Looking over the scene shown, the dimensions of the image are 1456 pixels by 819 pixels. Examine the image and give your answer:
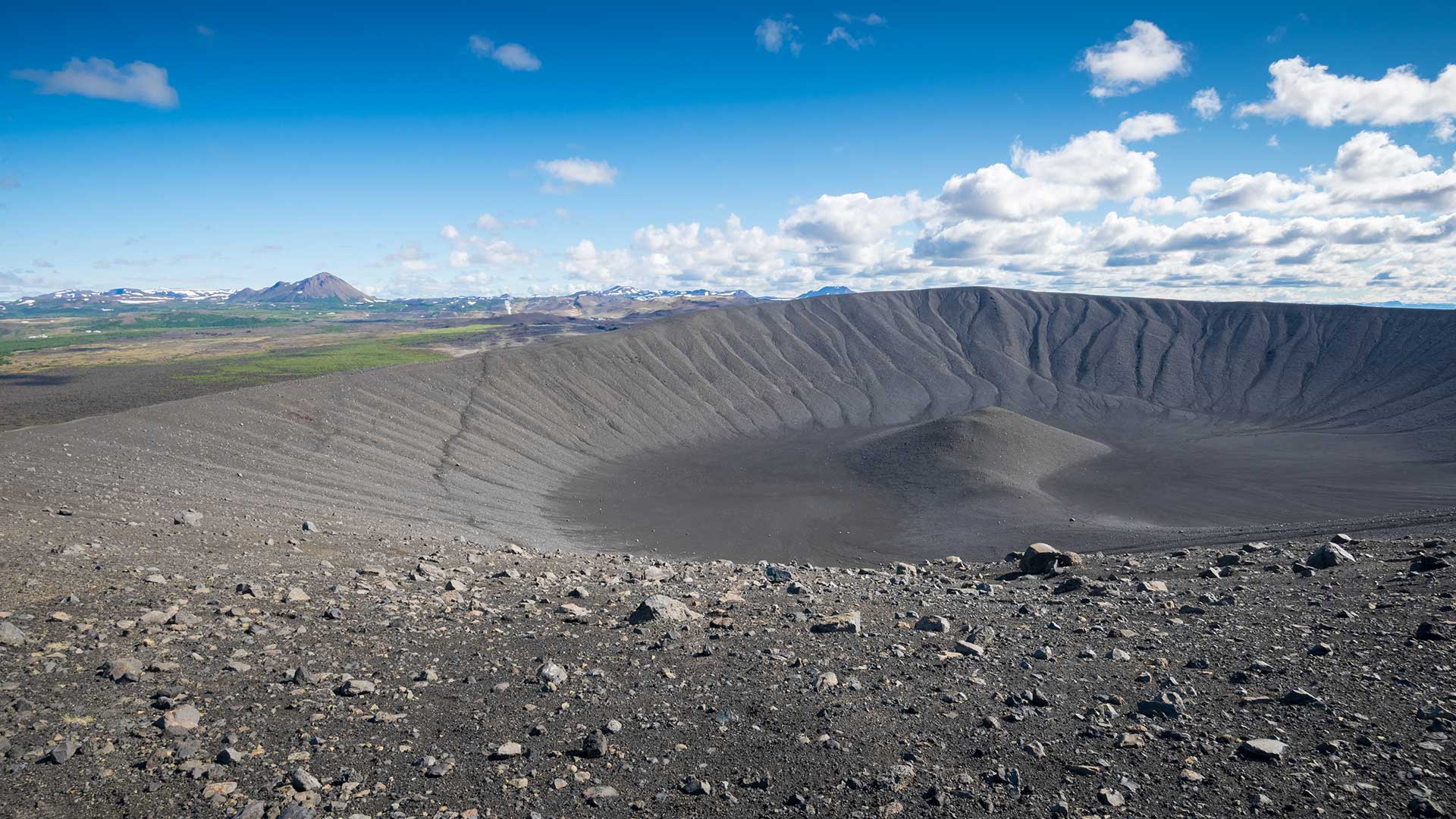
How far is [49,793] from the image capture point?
572 cm

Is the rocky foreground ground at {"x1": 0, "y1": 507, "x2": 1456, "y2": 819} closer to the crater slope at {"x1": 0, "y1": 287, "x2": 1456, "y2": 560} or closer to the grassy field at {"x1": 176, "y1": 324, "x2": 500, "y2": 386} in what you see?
the crater slope at {"x1": 0, "y1": 287, "x2": 1456, "y2": 560}

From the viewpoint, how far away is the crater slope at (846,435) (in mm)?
30109

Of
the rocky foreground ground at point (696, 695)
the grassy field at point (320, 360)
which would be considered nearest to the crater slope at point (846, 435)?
the rocky foreground ground at point (696, 695)

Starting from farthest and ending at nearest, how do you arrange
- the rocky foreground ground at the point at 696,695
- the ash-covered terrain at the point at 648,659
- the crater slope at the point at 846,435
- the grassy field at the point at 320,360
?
the grassy field at the point at 320,360, the crater slope at the point at 846,435, the ash-covered terrain at the point at 648,659, the rocky foreground ground at the point at 696,695

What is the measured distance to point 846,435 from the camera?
64.9 metres

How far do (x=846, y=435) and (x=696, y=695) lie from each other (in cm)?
5779

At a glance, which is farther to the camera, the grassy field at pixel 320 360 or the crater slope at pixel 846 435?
the grassy field at pixel 320 360

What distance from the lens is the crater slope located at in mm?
30109

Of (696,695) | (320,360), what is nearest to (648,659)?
(696,695)

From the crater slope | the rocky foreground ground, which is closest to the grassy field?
the crater slope

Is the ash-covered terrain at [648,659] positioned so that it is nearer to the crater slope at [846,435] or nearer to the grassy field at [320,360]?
the crater slope at [846,435]

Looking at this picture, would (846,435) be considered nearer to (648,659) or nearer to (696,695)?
(648,659)

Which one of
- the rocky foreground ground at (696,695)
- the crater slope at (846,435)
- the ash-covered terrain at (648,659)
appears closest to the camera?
the rocky foreground ground at (696,695)

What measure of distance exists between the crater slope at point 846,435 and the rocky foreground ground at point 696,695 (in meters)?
11.5
